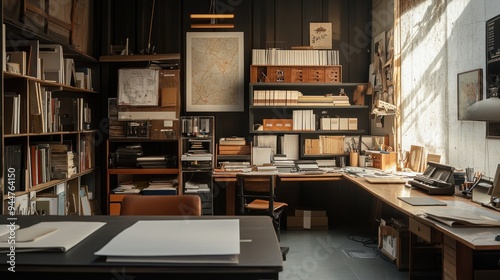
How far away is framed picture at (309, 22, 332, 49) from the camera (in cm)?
582

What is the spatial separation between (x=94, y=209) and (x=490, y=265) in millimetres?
4601

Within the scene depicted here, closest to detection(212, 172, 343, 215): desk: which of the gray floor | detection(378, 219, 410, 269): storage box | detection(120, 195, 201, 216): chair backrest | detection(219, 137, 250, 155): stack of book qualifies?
detection(219, 137, 250, 155): stack of book

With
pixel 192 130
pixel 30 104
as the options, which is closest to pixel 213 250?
pixel 30 104

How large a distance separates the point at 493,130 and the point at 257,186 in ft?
7.22

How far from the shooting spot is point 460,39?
3.81 metres

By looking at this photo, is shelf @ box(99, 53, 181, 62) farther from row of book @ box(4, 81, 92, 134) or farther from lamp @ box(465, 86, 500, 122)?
lamp @ box(465, 86, 500, 122)

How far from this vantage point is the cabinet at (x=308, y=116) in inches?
217

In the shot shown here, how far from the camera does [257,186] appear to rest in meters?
4.32

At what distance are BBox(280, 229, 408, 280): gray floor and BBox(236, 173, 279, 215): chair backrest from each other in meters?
0.64

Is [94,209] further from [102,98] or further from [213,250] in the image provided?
[213,250]

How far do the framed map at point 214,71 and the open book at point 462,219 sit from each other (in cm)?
358

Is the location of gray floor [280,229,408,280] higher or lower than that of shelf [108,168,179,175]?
lower

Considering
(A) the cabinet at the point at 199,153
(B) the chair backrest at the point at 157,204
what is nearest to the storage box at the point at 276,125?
(A) the cabinet at the point at 199,153

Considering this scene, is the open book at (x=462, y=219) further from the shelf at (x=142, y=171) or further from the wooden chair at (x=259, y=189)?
the shelf at (x=142, y=171)
